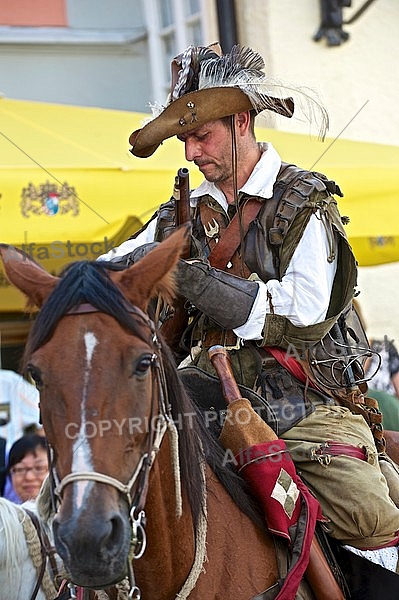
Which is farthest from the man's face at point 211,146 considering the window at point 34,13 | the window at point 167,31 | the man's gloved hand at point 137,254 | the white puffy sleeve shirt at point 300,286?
the window at point 34,13

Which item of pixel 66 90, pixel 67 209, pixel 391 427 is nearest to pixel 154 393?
pixel 67 209

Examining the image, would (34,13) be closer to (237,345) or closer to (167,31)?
(167,31)

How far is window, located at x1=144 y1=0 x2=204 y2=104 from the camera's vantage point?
923 cm

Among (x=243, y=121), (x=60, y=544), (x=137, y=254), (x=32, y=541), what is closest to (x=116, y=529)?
(x=60, y=544)

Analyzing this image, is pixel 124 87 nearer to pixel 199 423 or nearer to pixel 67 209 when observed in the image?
pixel 67 209

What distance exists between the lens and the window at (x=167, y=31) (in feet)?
30.3

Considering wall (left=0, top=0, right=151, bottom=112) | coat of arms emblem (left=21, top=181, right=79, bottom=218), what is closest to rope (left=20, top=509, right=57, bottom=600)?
coat of arms emblem (left=21, top=181, right=79, bottom=218)

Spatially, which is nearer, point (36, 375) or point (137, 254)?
point (36, 375)

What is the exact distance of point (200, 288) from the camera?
277 cm

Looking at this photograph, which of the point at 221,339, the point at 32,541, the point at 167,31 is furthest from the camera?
the point at 167,31

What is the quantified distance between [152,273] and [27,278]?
32cm

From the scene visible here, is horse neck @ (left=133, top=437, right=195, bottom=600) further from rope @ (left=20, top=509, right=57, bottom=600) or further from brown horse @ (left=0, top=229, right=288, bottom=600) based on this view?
rope @ (left=20, top=509, right=57, bottom=600)

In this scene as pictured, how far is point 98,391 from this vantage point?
84.8 inches

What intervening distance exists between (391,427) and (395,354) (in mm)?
1285
